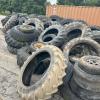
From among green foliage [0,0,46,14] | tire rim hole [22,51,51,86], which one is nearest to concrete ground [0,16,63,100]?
tire rim hole [22,51,51,86]

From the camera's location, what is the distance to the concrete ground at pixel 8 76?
482cm

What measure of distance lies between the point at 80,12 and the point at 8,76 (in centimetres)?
1190

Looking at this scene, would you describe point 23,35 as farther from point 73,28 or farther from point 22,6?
point 22,6

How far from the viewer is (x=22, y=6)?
84.4ft

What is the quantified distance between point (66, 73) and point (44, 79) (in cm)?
53

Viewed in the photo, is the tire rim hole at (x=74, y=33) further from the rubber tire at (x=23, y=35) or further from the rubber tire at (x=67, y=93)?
the rubber tire at (x=67, y=93)

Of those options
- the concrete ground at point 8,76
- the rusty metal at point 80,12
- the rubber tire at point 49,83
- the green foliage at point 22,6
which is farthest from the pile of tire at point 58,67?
the green foliage at point 22,6

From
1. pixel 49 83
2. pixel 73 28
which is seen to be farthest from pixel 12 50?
pixel 49 83

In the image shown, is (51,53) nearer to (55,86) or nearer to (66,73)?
(66,73)

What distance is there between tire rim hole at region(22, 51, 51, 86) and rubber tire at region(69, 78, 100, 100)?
0.89 m

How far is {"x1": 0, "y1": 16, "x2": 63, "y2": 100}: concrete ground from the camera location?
4816 mm

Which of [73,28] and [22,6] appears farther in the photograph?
[22,6]

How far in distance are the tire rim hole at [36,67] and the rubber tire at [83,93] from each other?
0.89m

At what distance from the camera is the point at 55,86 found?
4.17 m
